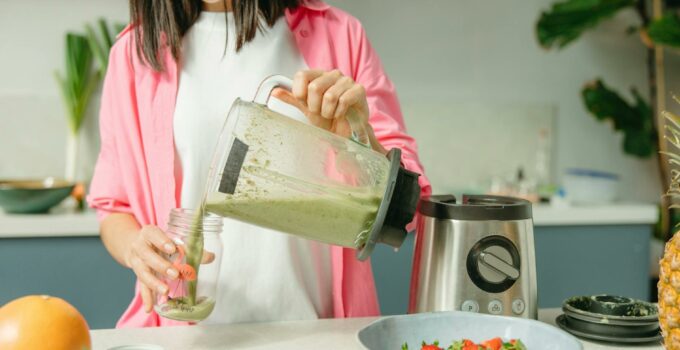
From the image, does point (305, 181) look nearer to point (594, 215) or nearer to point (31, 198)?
point (31, 198)

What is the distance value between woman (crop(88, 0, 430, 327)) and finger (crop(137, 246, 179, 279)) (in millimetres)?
250

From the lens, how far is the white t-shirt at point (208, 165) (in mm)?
1239

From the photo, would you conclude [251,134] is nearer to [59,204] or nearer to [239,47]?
[239,47]

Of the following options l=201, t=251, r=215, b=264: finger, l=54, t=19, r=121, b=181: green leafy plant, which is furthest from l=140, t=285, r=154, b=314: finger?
l=54, t=19, r=121, b=181: green leafy plant

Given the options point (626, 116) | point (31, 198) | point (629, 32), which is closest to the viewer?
point (31, 198)

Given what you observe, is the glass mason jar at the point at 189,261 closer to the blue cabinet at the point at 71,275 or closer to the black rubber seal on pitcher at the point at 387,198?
the black rubber seal on pitcher at the point at 387,198

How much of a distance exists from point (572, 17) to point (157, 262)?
2.25 m

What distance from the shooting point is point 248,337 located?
1.06 m

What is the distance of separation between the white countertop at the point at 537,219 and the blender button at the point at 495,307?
1410 millimetres

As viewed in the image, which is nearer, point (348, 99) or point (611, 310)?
point (348, 99)

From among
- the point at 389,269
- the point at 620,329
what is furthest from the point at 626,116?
the point at 620,329

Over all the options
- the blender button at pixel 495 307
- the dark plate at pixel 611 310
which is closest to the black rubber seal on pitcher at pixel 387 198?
the blender button at pixel 495 307

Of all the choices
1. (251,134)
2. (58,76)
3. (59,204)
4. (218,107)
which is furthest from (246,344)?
(58,76)

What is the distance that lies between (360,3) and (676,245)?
2.11 metres
